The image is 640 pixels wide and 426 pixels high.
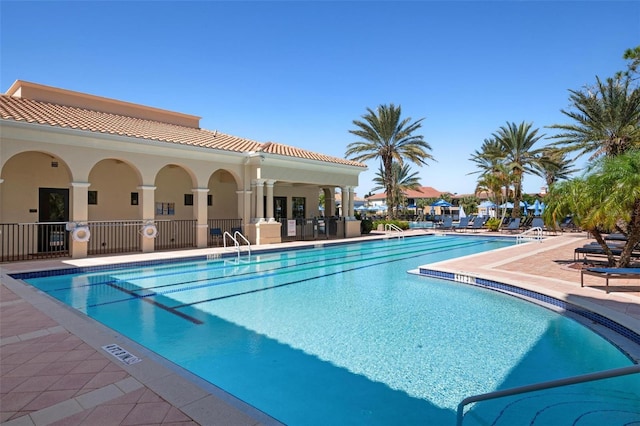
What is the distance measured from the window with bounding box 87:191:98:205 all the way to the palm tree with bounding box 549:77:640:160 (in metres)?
25.1

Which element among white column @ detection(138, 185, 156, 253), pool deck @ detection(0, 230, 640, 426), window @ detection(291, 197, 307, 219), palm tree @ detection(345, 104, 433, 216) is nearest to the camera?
pool deck @ detection(0, 230, 640, 426)

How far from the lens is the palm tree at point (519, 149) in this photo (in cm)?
2919

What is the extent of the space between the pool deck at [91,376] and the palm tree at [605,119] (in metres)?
16.7

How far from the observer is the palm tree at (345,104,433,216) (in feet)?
86.9

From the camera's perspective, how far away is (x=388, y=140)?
27.2m

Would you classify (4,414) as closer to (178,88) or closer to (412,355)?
(412,355)

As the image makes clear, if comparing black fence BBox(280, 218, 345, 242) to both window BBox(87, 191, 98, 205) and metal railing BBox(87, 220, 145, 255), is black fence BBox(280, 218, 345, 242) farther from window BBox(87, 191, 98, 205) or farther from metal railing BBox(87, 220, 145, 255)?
window BBox(87, 191, 98, 205)

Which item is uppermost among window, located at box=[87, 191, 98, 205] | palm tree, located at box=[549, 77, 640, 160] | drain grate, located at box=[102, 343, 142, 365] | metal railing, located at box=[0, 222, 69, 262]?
palm tree, located at box=[549, 77, 640, 160]

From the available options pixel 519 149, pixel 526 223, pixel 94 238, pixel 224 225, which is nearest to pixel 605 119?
pixel 519 149

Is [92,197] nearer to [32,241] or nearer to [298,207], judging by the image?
[32,241]

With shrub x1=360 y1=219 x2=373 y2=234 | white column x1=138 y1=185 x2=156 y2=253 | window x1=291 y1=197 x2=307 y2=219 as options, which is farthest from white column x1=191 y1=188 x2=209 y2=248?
shrub x1=360 y1=219 x2=373 y2=234

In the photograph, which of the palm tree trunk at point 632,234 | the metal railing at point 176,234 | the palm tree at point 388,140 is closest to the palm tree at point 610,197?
the palm tree trunk at point 632,234

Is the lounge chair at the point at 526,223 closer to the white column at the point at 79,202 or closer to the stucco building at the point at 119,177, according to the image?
the stucco building at the point at 119,177

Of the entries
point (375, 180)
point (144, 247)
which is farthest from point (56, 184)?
point (375, 180)
